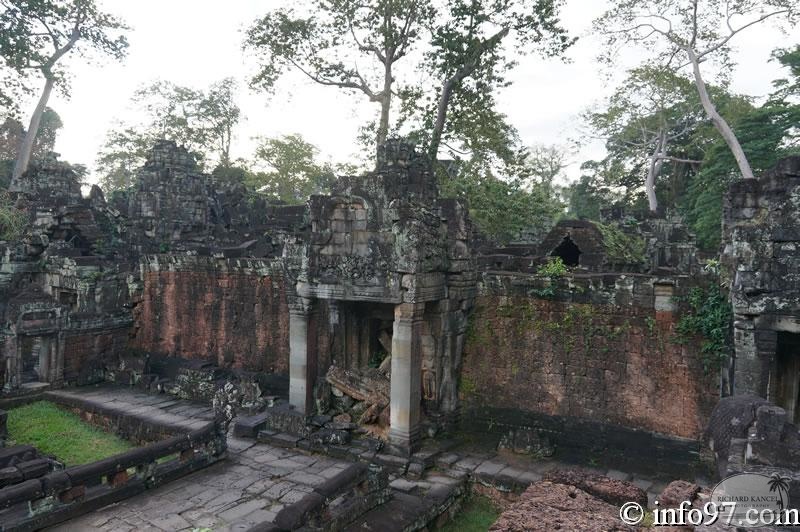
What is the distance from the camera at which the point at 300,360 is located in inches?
374

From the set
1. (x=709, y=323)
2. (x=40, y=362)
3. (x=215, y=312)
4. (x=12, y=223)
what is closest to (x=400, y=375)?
(x=709, y=323)

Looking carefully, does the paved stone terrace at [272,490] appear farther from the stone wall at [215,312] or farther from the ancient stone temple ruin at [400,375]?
the stone wall at [215,312]

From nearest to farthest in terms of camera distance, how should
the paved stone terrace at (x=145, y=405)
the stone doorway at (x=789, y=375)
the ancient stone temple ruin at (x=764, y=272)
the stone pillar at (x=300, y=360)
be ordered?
the ancient stone temple ruin at (x=764, y=272) < the stone doorway at (x=789, y=375) < the stone pillar at (x=300, y=360) < the paved stone terrace at (x=145, y=405)

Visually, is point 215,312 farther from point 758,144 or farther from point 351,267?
point 758,144

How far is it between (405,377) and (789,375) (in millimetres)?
5341

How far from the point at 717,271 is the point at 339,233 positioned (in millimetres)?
5760

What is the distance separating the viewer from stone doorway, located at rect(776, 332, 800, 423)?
7.05 meters

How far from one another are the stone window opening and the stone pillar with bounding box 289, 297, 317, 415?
8.25 m

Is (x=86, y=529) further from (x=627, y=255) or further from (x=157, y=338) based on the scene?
(x=627, y=255)

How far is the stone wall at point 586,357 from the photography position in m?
7.78

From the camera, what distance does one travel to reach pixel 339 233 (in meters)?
8.94

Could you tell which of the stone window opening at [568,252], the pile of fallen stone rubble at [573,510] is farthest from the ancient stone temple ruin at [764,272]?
the stone window opening at [568,252]

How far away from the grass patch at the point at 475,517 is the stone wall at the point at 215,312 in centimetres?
558

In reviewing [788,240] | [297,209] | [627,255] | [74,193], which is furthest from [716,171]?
[74,193]
